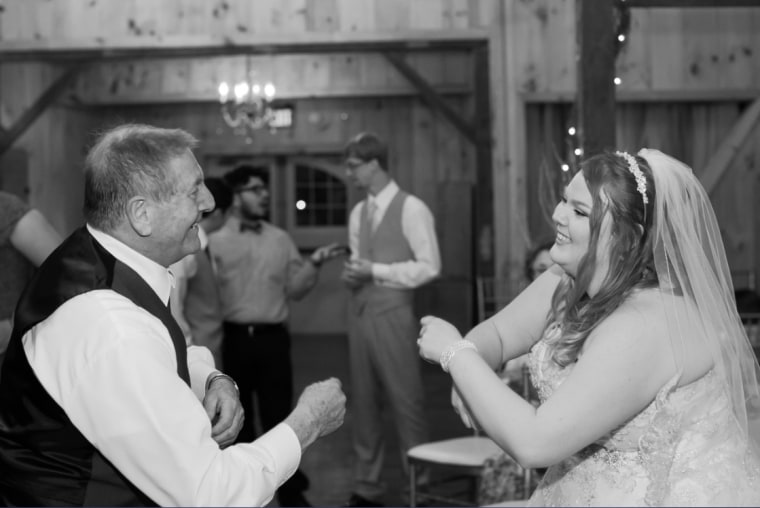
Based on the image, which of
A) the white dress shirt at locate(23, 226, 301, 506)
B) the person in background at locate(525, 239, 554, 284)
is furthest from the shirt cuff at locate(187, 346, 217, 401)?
the person in background at locate(525, 239, 554, 284)

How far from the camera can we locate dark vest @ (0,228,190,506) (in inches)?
74.9

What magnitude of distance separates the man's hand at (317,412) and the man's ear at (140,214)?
0.46 metres

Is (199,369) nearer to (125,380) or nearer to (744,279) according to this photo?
(125,380)

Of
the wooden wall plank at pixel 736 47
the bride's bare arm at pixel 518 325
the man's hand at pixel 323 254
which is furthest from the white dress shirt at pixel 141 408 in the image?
the wooden wall plank at pixel 736 47

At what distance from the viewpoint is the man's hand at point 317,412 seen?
2.00 metres

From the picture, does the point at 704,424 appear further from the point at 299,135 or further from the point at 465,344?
the point at 299,135

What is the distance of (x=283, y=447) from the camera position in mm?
1945

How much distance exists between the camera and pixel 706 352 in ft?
6.66

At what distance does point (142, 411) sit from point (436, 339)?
0.60 meters

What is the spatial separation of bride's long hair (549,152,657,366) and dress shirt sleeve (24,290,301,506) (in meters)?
0.69

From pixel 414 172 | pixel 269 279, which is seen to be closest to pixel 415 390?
pixel 269 279

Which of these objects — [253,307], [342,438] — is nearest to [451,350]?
[253,307]

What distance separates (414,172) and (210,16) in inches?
185

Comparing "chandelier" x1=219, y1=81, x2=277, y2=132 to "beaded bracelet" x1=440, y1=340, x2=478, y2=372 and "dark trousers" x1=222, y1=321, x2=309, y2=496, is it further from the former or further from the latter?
"beaded bracelet" x1=440, y1=340, x2=478, y2=372
